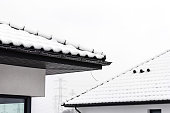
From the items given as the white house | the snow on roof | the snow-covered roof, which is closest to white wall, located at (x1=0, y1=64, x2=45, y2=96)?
the white house

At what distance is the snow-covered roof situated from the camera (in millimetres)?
15016

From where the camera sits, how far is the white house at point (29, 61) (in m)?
5.08

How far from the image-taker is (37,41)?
5547mm

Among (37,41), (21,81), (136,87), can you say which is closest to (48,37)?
(37,41)

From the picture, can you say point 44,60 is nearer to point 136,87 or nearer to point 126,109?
point 126,109

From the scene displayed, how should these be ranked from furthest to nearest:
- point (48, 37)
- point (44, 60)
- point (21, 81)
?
point (48, 37) → point (21, 81) → point (44, 60)

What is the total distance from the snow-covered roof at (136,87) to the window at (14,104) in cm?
876

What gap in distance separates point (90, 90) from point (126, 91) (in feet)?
8.10

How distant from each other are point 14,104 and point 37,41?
900 mm

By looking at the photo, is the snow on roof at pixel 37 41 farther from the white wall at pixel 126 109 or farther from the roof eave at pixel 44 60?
the white wall at pixel 126 109

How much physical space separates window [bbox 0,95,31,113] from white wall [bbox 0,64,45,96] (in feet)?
0.40

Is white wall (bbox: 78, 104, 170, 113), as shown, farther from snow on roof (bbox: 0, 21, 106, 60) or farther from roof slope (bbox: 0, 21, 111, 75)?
snow on roof (bbox: 0, 21, 106, 60)

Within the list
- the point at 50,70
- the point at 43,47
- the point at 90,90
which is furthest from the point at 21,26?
the point at 90,90

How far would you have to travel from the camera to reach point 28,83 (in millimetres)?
5812
